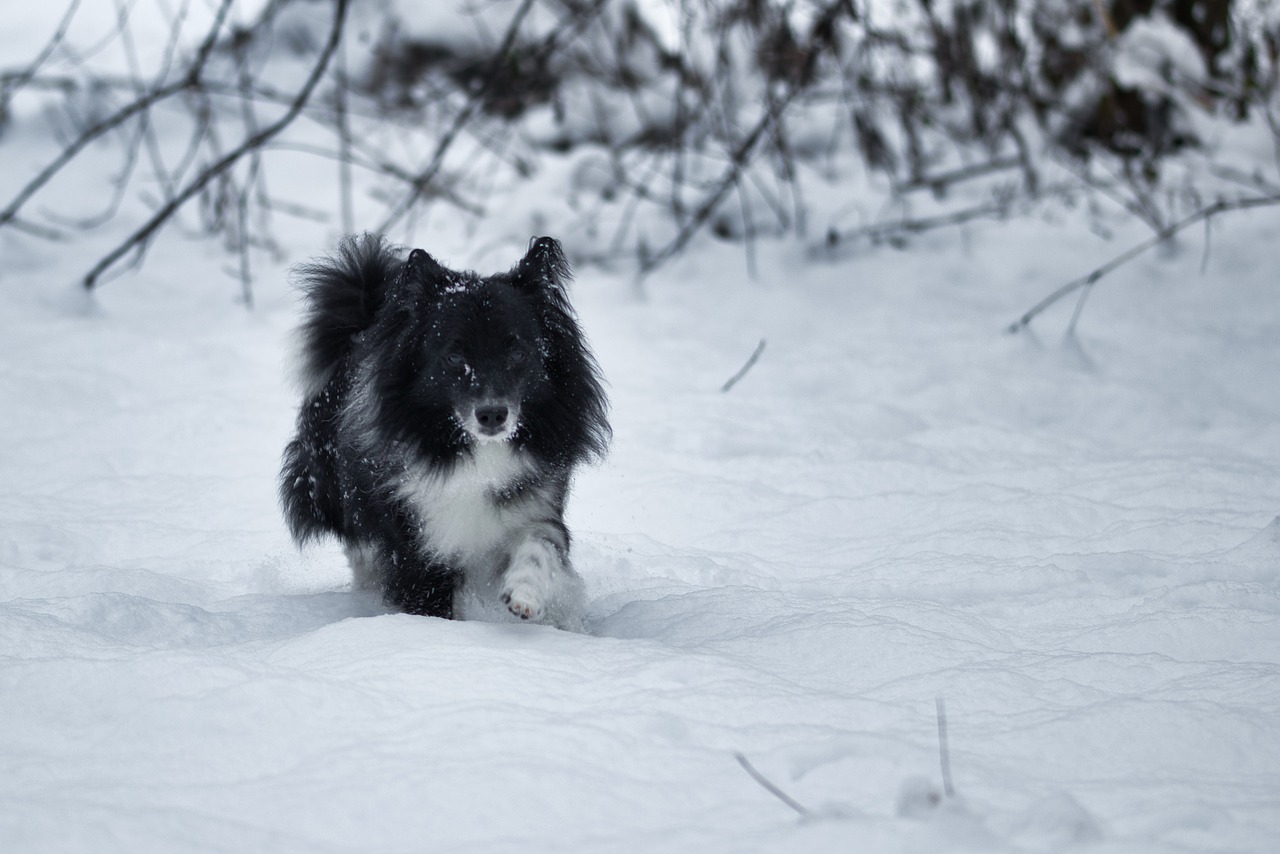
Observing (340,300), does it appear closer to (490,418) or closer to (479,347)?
(479,347)

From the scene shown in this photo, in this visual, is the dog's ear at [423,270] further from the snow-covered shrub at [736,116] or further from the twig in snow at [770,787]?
the snow-covered shrub at [736,116]

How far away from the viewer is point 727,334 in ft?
23.4

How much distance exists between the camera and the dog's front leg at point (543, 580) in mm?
3107

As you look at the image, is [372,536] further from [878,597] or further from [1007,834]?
[1007,834]

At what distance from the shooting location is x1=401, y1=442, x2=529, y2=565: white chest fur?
130 inches

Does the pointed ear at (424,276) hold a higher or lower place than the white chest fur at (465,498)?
higher

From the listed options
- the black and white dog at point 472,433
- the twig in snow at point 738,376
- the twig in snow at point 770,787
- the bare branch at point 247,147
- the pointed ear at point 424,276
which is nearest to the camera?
the twig in snow at point 770,787

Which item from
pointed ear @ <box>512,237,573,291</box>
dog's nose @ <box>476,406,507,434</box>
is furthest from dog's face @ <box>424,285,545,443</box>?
pointed ear @ <box>512,237,573,291</box>

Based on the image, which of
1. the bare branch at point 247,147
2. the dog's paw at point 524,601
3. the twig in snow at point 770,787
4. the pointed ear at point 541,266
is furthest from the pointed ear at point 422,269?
the bare branch at point 247,147

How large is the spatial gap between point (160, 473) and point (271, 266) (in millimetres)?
3255

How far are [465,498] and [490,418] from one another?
1.13 feet

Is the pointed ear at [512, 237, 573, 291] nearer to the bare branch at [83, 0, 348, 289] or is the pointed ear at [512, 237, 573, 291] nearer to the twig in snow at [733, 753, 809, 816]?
the twig in snow at [733, 753, 809, 816]

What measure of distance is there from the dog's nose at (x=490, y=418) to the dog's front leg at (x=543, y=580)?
38cm

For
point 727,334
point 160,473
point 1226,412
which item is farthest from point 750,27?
point 160,473
